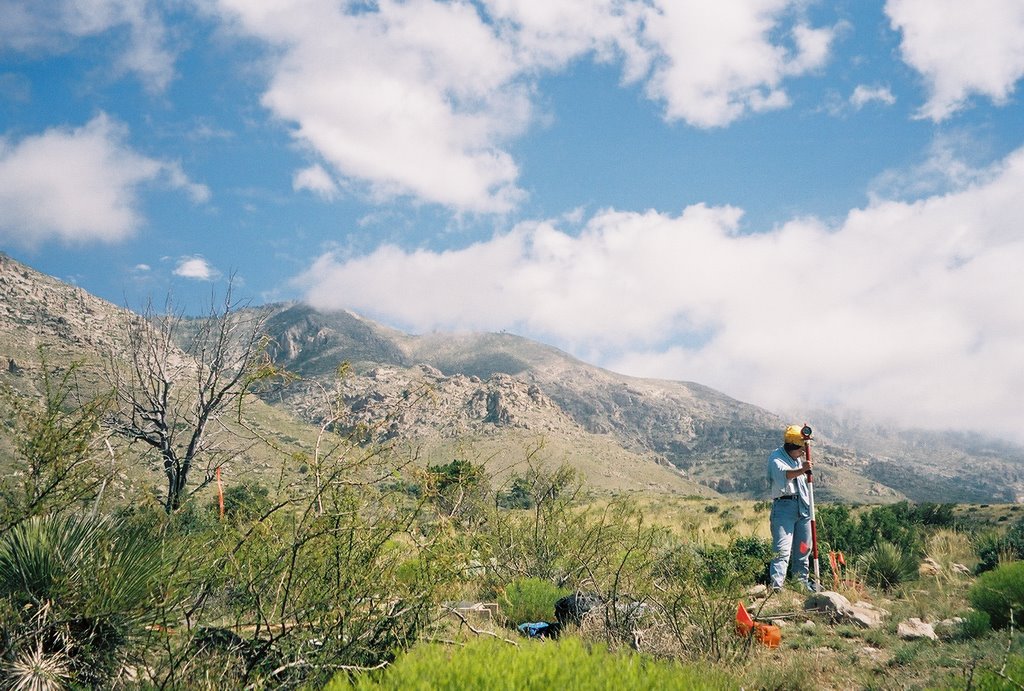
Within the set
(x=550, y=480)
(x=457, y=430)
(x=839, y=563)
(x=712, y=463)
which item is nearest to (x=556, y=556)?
(x=550, y=480)

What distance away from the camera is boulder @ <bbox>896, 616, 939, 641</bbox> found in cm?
642

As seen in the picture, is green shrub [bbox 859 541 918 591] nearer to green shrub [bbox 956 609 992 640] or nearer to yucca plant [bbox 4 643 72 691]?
green shrub [bbox 956 609 992 640]

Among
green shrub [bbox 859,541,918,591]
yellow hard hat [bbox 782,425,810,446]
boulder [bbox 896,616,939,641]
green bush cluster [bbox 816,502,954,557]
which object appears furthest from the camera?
green bush cluster [bbox 816,502,954,557]

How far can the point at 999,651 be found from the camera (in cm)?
542

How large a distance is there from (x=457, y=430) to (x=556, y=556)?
249cm

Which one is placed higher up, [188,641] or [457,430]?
[457,430]

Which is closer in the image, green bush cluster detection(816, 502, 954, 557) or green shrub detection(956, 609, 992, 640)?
green shrub detection(956, 609, 992, 640)

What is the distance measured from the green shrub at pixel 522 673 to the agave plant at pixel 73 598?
168cm

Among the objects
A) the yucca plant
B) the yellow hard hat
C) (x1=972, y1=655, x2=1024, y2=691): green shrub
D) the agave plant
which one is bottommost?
the yucca plant

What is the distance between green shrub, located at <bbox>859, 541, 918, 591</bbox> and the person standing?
4.92 feet

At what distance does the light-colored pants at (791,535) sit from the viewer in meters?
8.91

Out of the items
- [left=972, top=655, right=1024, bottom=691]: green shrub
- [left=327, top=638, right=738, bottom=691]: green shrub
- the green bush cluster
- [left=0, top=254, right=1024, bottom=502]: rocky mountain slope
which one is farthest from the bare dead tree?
the green bush cluster

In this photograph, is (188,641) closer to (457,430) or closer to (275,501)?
(275,501)

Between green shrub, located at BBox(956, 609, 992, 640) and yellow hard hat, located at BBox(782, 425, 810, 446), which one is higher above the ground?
yellow hard hat, located at BBox(782, 425, 810, 446)
